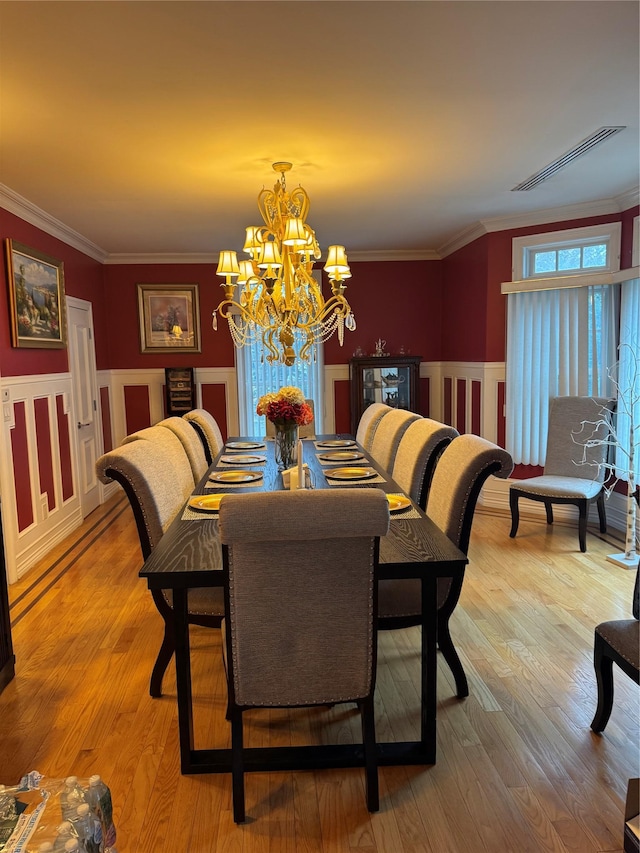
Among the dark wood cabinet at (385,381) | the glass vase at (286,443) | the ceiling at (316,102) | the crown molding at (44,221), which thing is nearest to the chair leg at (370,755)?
the glass vase at (286,443)

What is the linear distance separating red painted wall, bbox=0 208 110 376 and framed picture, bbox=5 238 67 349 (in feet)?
0.18

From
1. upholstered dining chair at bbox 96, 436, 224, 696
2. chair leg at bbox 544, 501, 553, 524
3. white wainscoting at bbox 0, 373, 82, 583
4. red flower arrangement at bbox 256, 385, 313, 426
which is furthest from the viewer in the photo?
chair leg at bbox 544, 501, 553, 524

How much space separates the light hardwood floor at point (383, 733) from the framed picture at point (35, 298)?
1.82 metres

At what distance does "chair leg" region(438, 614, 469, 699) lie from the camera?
7.80 ft

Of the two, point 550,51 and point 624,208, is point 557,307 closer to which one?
point 624,208

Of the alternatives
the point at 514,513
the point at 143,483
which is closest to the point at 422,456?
the point at 143,483

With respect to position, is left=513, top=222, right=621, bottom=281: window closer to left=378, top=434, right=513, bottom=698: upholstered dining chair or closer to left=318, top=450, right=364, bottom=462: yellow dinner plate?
left=318, top=450, right=364, bottom=462: yellow dinner plate

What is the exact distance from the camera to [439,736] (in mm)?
2189

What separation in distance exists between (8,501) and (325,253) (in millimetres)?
4090

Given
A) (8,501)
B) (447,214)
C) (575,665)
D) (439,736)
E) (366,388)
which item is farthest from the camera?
(366,388)

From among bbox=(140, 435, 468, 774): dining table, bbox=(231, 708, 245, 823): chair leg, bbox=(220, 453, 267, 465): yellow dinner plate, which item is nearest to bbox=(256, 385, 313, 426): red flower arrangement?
bbox=(220, 453, 267, 465): yellow dinner plate

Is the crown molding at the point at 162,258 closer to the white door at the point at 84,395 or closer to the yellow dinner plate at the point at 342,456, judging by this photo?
the white door at the point at 84,395

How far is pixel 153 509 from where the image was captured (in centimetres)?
232

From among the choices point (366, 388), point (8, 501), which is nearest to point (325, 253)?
point (366, 388)
